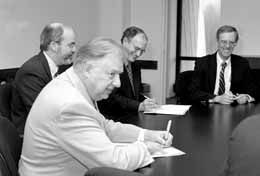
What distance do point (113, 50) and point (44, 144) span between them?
1.54ft

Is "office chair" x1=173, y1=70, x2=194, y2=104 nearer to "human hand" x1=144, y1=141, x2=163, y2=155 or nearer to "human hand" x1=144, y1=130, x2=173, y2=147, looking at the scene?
"human hand" x1=144, y1=130, x2=173, y2=147

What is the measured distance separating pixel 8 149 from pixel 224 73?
2.42 m

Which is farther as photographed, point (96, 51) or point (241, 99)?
point (241, 99)

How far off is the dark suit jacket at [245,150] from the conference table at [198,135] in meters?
0.29

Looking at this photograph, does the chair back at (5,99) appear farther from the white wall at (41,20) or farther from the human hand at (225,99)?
the human hand at (225,99)

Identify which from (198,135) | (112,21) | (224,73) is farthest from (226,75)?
(112,21)

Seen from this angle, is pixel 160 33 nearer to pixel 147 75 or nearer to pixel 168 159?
pixel 147 75

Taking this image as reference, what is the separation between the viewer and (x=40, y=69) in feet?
8.47

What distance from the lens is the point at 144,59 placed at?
5.17m

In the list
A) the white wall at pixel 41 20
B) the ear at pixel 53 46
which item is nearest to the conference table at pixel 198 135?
the ear at pixel 53 46

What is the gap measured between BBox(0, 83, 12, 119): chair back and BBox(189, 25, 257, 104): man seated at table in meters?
1.57

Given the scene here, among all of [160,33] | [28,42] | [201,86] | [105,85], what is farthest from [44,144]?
[160,33]

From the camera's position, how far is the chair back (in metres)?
2.64

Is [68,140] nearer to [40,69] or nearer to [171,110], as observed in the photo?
[40,69]
